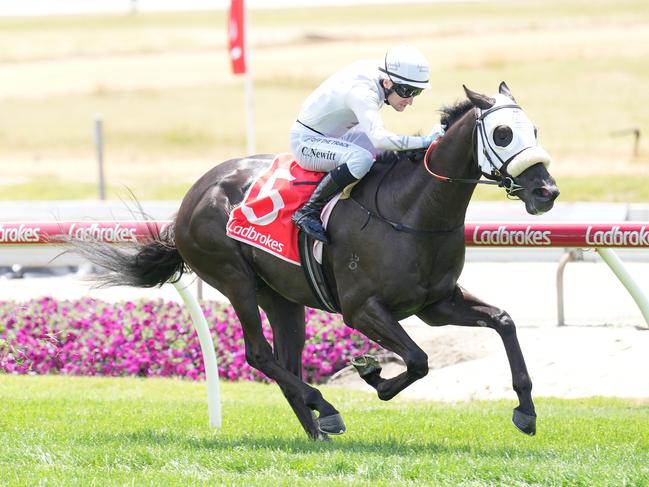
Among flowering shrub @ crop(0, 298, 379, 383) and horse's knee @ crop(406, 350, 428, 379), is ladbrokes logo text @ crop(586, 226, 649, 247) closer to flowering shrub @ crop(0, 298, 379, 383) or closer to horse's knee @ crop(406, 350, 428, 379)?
horse's knee @ crop(406, 350, 428, 379)

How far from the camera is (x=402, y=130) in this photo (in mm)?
33031

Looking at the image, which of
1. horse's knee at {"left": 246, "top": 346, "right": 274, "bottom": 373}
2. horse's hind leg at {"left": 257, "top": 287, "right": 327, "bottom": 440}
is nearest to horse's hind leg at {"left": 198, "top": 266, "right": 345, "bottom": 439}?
horse's knee at {"left": 246, "top": 346, "right": 274, "bottom": 373}

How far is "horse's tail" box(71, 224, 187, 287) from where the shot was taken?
291 inches

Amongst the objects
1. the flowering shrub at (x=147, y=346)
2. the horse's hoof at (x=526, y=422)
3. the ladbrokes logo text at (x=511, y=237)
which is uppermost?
the ladbrokes logo text at (x=511, y=237)

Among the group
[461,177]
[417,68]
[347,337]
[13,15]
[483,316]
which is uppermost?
[417,68]

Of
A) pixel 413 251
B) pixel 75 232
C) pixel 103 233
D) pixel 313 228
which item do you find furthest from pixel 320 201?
pixel 75 232

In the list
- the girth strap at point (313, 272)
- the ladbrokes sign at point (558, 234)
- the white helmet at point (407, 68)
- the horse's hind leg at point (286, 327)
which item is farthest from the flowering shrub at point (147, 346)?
the white helmet at point (407, 68)

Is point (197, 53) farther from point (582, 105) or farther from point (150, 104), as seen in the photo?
point (582, 105)

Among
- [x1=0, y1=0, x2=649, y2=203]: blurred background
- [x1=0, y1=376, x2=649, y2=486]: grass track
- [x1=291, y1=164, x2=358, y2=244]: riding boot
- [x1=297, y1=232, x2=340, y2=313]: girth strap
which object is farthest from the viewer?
[x1=0, y1=0, x2=649, y2=203]: blurred background

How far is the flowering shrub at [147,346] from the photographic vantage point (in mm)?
9812

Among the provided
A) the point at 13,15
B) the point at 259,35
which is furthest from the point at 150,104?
the point at 13,15

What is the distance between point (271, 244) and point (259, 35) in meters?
64.3

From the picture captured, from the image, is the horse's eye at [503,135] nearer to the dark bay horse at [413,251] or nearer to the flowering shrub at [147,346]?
the dark bay horse at [413,251]

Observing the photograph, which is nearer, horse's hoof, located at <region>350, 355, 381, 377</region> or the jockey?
the jockey
